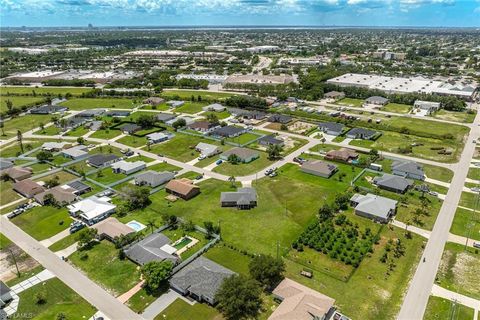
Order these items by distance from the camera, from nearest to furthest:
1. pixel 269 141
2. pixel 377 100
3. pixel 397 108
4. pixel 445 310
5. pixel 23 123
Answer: pixel 445 310, pixel 269 141, pixel 23 123, pixel 397 108, pixel 377 100

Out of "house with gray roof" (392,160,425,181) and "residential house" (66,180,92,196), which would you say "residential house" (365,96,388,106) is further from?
"residential house" (66,180,92,196)

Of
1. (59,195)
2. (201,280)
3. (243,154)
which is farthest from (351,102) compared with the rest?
(201,280)

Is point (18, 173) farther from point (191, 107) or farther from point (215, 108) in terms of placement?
point (215, 108)

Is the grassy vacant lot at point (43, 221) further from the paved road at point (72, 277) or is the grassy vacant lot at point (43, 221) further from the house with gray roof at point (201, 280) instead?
the house with gray roof at point (201, 280)

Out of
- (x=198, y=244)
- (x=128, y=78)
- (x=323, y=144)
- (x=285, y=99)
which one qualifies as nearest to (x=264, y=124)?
(x=323, y=144)

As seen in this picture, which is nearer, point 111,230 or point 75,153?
point 111,230

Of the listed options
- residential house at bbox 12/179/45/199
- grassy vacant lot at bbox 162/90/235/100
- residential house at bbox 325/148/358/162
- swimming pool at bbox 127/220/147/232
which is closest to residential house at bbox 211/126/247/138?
residential house at bbox 325/148/358/162

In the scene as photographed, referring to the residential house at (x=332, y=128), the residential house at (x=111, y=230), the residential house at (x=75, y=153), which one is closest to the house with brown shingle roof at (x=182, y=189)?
the residential house at (x=111, y=230)

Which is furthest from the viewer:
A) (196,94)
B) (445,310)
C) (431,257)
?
(196,94)
